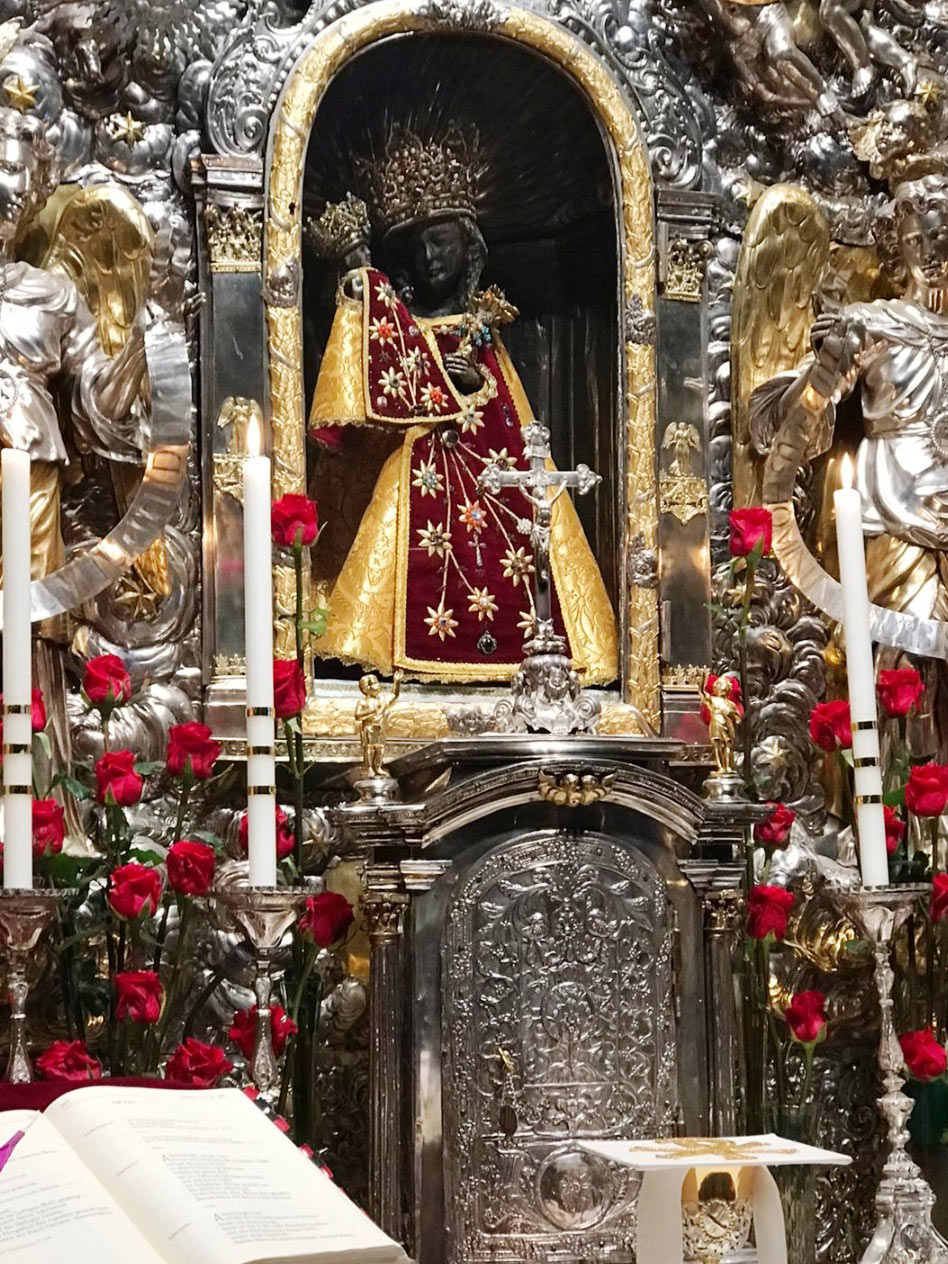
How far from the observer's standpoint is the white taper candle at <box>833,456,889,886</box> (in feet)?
10.2

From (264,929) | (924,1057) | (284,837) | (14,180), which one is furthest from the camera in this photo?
(14,180)

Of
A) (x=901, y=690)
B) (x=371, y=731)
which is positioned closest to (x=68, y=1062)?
(x=371, y=731)

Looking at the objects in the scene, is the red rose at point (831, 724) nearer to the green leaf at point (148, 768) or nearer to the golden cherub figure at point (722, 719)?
the golden cherub figure at point (722, 719)

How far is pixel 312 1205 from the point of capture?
192 cm

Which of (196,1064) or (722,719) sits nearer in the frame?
(196,1064)

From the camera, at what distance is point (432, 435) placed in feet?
15.5

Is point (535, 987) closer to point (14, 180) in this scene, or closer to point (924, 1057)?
point (924, 1057)

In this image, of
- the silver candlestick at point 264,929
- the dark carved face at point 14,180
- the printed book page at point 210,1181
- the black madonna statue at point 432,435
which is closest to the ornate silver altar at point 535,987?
the silver candlestick at point 264,929

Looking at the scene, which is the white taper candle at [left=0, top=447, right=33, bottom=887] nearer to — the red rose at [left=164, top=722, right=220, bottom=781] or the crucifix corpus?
the red rose at [left=164, top=722, right=220, bottom=781]

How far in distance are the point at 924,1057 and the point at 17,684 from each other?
1895 millimetres

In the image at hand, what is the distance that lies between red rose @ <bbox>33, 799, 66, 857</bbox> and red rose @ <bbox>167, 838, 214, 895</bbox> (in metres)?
0.23

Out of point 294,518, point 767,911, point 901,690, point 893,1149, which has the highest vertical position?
point 294,518

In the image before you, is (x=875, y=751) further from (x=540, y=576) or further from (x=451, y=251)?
(x=451, y=251)

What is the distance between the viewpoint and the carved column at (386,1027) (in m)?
3.44
